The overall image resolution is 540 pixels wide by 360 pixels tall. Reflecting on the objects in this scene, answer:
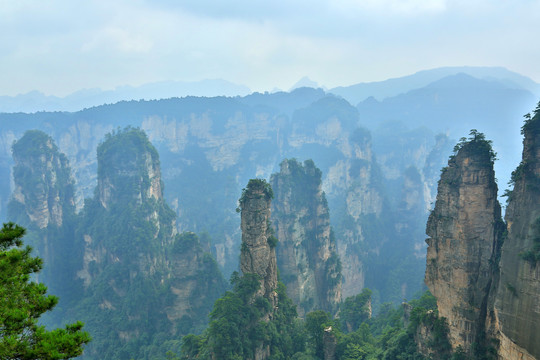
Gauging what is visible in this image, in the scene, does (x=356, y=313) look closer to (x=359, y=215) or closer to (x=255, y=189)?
(x=255, y=189)

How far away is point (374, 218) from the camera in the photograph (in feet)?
251

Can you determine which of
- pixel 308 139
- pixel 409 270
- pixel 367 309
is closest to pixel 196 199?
pixel 308 139

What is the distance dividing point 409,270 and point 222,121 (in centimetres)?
6995

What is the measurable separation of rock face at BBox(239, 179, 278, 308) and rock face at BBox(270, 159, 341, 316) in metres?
15.5

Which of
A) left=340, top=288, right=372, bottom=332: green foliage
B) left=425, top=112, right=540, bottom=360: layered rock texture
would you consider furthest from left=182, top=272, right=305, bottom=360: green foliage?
left=425, top=112, right=540, bottom=360: layered rock texture

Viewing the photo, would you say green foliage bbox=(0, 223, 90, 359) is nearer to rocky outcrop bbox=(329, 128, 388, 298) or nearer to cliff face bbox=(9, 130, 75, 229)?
cliff face bbox=(9, 130, 75, 229)

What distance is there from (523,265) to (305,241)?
3356 cm

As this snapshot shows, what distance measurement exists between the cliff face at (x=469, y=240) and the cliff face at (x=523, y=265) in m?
1.54

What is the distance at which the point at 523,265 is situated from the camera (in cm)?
1625

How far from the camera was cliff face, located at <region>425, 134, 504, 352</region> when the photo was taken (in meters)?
19.2

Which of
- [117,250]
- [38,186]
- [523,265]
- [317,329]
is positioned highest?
[38,186]

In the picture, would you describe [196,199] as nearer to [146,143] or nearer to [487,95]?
[146,143]

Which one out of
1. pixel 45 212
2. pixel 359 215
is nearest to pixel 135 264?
pixel 45 212

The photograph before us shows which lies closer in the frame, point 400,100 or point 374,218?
point 374,218
